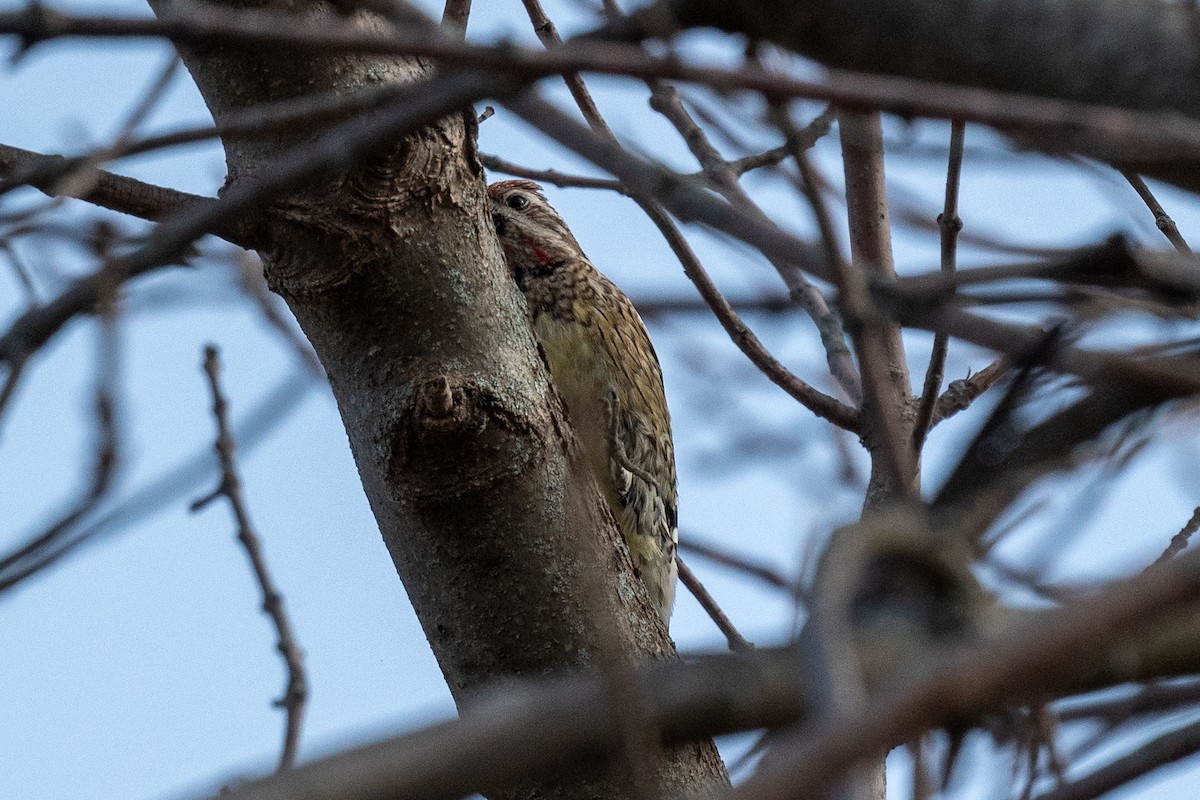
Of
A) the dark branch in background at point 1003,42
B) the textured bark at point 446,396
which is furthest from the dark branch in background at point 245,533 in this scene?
the dark branch in background at point 1003,42

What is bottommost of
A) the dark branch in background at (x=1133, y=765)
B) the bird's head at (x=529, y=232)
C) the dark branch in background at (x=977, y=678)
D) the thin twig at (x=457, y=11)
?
the dark branch in background at (x=977, y=678)

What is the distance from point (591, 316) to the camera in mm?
5027

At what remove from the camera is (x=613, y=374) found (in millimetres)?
4969

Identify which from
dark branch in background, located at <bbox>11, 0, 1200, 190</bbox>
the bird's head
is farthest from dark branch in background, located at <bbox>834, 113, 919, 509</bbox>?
the bird's head

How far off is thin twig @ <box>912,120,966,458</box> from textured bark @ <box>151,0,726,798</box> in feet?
2.17

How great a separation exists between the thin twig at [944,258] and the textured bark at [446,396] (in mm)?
661

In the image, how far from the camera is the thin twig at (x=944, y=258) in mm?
2654

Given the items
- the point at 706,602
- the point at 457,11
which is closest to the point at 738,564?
the point at 706,602

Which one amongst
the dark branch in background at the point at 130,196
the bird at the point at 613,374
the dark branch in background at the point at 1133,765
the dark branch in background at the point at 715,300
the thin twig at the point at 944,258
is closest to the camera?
the dark branch in background at the point at 1133,765

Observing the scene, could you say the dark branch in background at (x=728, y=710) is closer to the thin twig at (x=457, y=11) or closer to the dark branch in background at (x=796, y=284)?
the thin twig at (x=457, y=11)

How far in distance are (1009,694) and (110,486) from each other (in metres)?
0.97

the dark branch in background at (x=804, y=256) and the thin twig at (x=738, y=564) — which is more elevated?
the thin twig at (x=738, y=564)

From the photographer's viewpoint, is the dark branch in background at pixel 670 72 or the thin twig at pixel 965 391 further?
the thin twig at pixel 965 391

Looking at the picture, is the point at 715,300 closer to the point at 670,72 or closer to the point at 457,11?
the point at 457,11
